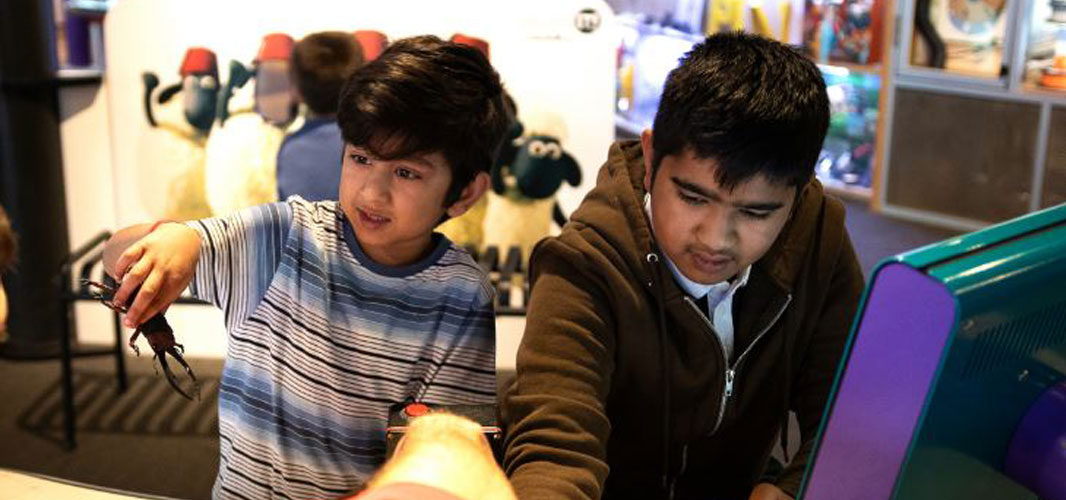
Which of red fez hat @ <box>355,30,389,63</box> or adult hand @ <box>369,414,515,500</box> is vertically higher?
red fez hat @ <box>355,30,389,63</box>

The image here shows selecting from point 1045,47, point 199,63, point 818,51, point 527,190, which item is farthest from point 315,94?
point 1045,47

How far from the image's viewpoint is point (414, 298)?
134 cm

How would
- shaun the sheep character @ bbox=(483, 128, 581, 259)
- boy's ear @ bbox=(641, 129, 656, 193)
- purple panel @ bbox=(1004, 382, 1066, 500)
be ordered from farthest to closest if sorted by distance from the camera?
shaun the sheep character @ bbox=(483, 128, 581, 259) < boy's ear @ bbox=(641, 129, 656, 193) < purple panel @ bbox=(1004, 382, 1066, 500)

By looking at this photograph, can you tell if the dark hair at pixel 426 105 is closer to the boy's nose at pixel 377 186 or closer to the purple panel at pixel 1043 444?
the boy's nose at pixel 377 186

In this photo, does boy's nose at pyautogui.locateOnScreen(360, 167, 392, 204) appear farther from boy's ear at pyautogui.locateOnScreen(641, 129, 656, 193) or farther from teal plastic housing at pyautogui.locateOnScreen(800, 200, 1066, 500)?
teal plastic housing at pyautogui.locateOnScreen(800, 200, 1066, 500)

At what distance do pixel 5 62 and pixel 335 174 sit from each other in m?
1.67

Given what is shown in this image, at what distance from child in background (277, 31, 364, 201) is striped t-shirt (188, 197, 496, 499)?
4.39 feet

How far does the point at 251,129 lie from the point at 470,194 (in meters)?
1.86

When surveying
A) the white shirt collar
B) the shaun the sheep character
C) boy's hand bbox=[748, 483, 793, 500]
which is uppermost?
the white shirt collar

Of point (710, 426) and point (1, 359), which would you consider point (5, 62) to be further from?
point (710, 426)

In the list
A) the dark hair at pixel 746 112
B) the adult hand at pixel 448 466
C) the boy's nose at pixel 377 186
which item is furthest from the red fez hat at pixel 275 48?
the adult hand at pixel 448 466

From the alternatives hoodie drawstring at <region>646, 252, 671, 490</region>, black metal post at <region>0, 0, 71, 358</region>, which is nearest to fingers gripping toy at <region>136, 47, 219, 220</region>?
black metal post at <region>0, 0, 71, 358</region>

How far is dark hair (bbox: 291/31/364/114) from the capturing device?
9.71 ft

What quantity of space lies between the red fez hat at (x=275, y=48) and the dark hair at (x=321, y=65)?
0.07 feet
